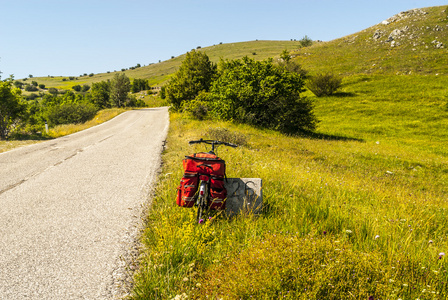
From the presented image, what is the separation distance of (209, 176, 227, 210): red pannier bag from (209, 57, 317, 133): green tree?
14.8m

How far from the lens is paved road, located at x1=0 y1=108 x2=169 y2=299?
349 cm

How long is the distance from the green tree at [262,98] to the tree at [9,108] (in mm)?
13162

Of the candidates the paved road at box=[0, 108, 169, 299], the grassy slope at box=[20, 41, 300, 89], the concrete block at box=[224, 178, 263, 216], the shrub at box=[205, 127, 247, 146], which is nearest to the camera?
the paved road at box=[0, 108, 169, 299]

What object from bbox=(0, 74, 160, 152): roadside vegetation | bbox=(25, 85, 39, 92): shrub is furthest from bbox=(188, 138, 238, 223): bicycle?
bbox=(25, 85, 39, 92): shrub

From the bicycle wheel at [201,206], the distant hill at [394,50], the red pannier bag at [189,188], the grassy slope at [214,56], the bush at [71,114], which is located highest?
the grassy slope at [214,56]

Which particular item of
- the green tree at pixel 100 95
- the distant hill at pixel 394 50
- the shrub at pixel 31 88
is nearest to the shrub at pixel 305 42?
the distant hill at pixel 394 50

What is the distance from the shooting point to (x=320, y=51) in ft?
203

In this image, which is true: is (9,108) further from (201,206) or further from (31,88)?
(31,88)

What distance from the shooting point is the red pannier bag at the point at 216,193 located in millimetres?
4475

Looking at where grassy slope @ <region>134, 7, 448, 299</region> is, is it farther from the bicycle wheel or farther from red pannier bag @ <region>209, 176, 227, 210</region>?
red pannier bag @ <region>209, 176, 227, 210</region>

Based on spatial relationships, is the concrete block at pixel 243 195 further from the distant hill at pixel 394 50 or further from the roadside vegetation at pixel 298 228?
the distant hill at pixel 394 50

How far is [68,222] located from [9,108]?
1797cm

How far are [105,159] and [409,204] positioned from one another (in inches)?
388

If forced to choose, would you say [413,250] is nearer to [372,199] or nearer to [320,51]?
[372,199]
